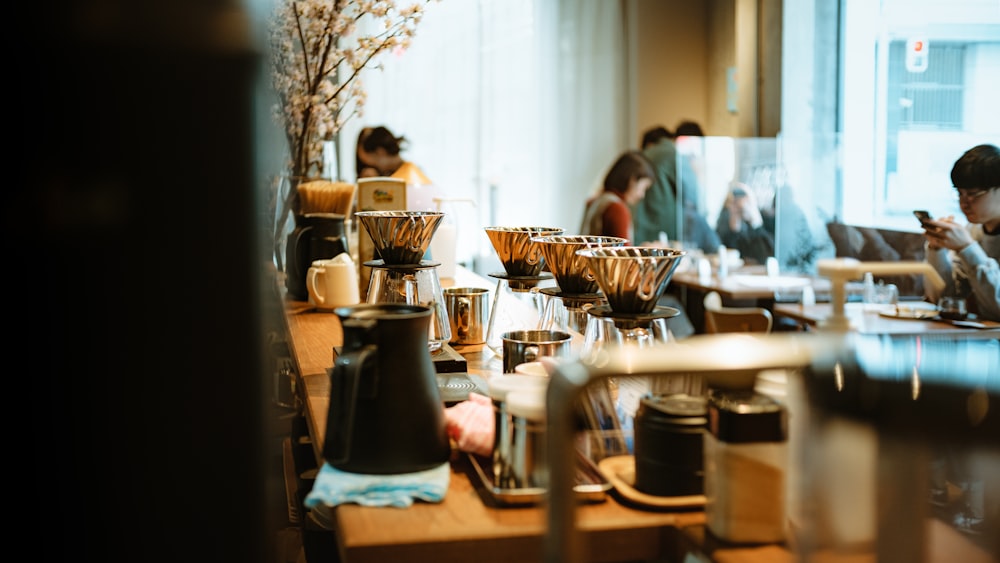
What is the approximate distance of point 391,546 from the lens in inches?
30.7

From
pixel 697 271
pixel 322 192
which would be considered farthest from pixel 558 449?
pixel 697 271

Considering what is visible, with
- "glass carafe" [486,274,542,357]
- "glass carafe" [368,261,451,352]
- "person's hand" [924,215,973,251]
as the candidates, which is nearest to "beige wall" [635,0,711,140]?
"person's hand" [924,215,973,251]

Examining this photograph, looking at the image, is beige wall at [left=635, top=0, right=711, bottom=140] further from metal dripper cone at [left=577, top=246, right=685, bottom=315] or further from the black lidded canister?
the black lidded canister

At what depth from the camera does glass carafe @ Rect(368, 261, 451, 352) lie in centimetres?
149

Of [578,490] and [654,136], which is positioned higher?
[654,136]

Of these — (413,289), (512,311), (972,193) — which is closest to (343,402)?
(413,289)

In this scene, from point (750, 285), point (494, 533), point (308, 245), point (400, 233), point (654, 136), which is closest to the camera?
point (494, 533)

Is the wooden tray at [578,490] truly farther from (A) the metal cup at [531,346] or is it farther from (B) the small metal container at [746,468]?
(A) the metal cup at [531,346]

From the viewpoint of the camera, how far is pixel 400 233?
1.47 metres

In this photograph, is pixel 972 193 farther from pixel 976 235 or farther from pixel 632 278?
pixel 632 278

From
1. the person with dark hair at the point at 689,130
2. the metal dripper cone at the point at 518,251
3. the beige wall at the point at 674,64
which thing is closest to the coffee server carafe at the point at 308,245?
the metal dripper cone at the point at 518,251

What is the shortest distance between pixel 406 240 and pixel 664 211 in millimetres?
4807

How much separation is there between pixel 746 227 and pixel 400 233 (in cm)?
404

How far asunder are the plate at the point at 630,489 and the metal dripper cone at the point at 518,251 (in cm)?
62
